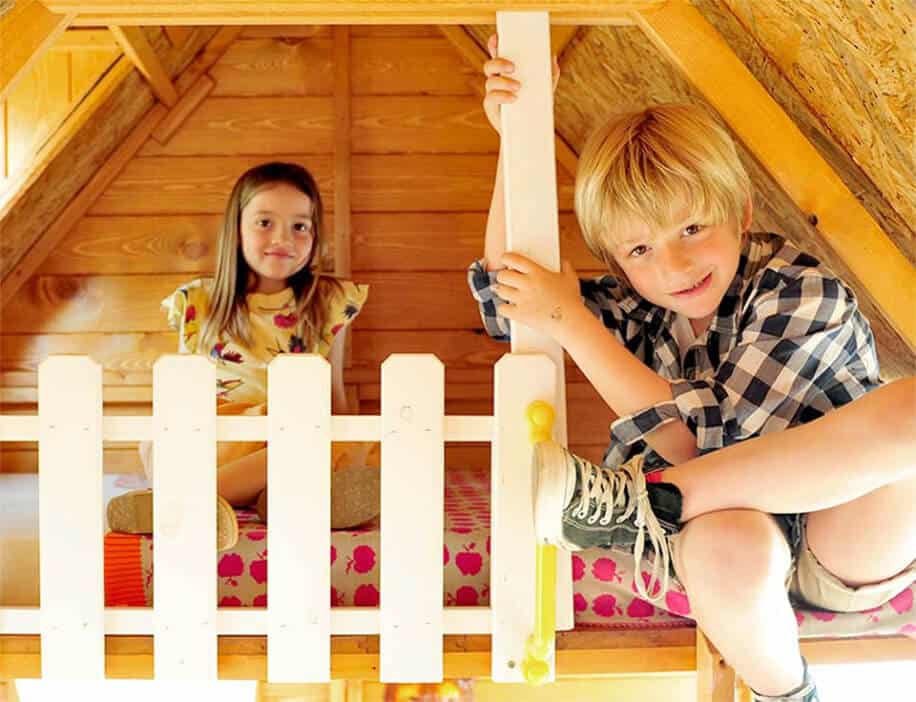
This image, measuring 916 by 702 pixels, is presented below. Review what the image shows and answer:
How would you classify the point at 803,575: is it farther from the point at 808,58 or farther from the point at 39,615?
the point at 39,615

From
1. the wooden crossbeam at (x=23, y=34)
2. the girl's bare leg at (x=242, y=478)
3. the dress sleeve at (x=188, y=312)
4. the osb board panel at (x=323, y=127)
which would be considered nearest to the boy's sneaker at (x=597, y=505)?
the girl's bare leg at (x=242, y=478)

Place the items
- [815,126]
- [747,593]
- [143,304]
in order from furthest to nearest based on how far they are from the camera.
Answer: [143,304] → [815,126] → [747,593]

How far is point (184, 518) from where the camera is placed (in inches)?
54.1

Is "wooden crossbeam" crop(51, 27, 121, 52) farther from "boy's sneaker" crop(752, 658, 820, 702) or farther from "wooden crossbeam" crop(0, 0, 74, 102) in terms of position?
"boy's sneaker" crop(752, 658, 820, 702)

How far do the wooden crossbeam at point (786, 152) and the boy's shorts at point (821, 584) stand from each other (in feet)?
1.12

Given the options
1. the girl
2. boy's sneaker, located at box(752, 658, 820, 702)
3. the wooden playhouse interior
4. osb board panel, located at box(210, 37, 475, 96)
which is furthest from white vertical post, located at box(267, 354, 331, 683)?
osb board panel, located at box(210, 37, 475, 96)

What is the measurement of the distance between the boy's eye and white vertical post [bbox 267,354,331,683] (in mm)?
463

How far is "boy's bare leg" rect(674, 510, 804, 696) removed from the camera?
1.26 metres

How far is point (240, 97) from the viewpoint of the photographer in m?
2.43

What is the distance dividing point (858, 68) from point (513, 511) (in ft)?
2.41

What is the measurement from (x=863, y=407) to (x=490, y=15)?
72 centimetres

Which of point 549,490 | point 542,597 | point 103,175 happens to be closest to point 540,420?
point 549,490

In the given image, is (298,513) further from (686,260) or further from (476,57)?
(476,57)

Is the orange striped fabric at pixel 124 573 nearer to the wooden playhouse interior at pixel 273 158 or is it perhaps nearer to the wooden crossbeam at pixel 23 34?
the wooden crossbeam at pixel 23 34
